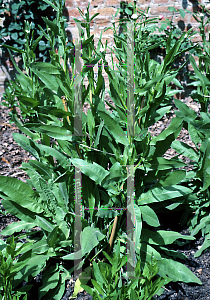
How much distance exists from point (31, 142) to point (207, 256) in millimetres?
1092

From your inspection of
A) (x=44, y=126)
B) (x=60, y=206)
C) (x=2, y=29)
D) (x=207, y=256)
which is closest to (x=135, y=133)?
(x=44, y=126)

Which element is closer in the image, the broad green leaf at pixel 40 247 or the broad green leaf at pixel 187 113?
the broad green leaf at pixel 40 247

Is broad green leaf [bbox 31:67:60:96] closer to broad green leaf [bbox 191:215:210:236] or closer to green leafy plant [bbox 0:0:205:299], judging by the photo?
green leafy plant [bbox 0:0:205:299]

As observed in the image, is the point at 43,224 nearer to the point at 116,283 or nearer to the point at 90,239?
the point at 90,239

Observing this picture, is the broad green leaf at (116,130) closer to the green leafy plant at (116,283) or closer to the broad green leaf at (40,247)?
the green leafy plant at (116,283)

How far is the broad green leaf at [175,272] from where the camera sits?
127 centimetres

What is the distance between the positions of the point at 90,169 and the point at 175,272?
23.4 inches

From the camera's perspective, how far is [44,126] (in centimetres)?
113

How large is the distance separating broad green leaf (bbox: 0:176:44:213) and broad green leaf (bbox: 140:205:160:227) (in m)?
0.51

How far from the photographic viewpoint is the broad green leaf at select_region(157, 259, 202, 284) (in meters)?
1.27

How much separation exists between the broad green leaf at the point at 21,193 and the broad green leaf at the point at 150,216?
51 centimetres

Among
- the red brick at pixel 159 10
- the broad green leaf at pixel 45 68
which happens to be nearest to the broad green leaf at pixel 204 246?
the broad green leaf at pixel 45 68

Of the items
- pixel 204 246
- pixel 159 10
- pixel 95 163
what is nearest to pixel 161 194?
pixel 95 163

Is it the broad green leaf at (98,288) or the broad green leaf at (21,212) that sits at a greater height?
the broad green leaf at (21,212)
